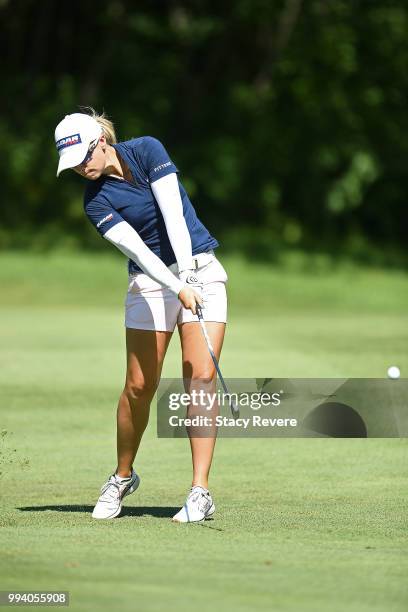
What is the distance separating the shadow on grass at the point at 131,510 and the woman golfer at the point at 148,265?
0.13m

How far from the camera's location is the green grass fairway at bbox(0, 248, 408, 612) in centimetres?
438

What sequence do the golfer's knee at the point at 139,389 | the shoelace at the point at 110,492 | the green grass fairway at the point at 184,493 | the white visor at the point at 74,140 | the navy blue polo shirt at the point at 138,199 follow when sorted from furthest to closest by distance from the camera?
the golfer's knee at the point at 139,389
the shoelace at the point at 110,492
the navy blue polo shirt at the point at 138,199
the white visor at the point at 74,140
the green grass fairway at the point at 184,493

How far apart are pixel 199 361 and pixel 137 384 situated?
322mm

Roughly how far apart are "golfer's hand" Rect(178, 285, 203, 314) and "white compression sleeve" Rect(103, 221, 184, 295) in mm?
21

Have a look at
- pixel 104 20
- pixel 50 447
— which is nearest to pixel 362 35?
pixel 104 20

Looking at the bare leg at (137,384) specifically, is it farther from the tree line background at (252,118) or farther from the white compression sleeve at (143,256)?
the tree line background at (252,118)

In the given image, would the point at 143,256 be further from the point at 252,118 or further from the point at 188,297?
the point at 252,118

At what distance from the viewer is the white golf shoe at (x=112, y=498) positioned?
5895mm

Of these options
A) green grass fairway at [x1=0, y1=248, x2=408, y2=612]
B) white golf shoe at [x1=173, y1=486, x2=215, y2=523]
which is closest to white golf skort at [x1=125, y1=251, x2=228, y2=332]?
white golf shoe at [x1=173, y1=486, x2=215, y2=523]

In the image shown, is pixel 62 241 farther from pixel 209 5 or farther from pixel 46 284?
pixel 209 5

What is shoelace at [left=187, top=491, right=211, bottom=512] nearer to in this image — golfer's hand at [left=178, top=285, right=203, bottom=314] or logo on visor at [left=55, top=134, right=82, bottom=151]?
golfer's hand at [left=178, top=285, right=203, bottom=314]

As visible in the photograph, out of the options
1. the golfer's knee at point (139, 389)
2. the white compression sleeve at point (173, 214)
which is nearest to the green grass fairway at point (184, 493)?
the golfer's knee at point (139, 389)

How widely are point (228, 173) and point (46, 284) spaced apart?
616 centimetres

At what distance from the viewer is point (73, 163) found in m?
5.67
